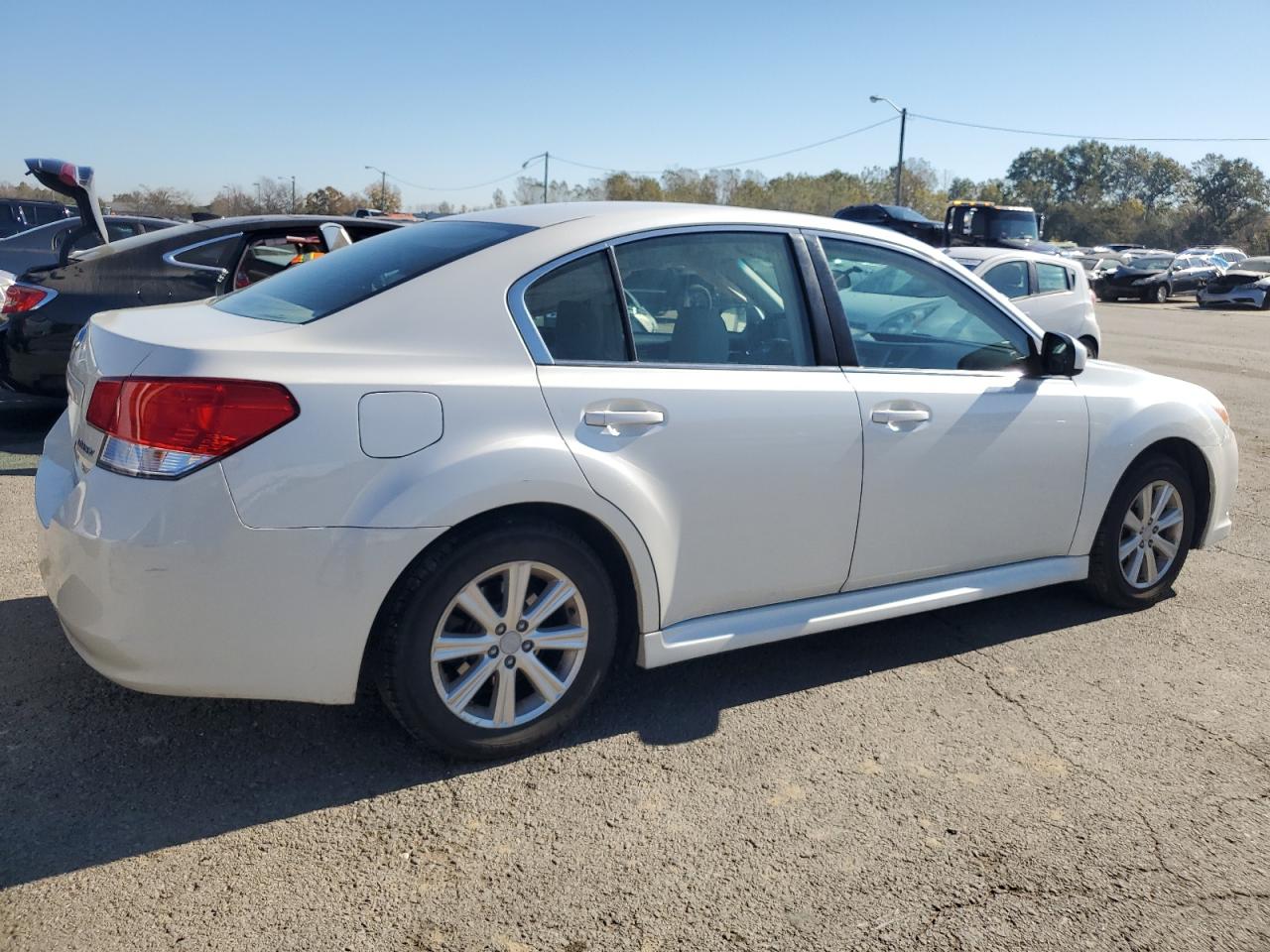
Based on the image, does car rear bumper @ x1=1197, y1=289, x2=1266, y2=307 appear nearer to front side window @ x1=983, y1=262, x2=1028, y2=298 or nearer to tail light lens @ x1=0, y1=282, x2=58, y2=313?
front side window @ x1=983, y1=262, x2=1028, y2=298

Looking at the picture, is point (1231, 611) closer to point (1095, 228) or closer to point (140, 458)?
point (140, 458)

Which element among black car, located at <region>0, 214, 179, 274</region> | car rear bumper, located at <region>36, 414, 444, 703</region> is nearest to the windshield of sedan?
black car, located at <region>0, 214, 179, 274</region>

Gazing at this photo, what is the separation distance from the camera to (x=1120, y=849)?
2908mm

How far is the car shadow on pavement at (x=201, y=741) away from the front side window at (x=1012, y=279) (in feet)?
26.9

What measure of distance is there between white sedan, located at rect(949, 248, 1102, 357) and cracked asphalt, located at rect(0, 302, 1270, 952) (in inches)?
307

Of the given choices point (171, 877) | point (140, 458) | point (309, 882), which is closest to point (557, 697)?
point (309, 882)

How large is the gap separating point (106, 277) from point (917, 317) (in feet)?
17.1

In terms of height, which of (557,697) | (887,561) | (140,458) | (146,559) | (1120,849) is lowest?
(1120,849)

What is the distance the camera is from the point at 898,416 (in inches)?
147

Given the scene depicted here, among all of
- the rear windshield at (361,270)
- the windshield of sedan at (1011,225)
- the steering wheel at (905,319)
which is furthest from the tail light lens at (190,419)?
the windshield of sedan at (1011,225)

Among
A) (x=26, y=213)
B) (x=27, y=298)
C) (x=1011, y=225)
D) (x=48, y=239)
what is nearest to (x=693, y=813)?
(x=27, y=298)

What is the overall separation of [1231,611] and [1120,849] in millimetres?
2385

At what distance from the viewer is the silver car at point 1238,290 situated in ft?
107

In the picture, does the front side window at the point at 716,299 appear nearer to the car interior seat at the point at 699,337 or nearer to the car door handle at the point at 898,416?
the car interior seat at the point at 699,337
